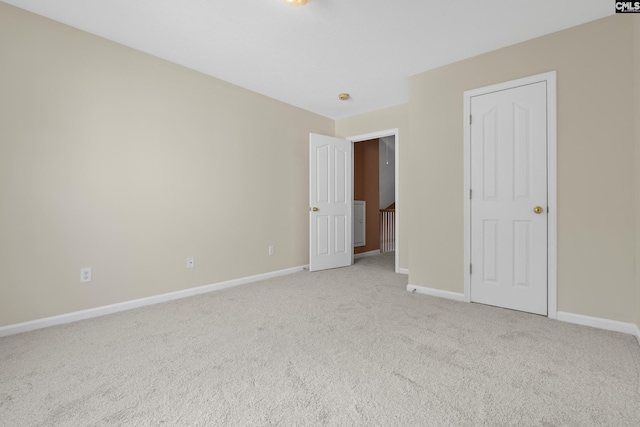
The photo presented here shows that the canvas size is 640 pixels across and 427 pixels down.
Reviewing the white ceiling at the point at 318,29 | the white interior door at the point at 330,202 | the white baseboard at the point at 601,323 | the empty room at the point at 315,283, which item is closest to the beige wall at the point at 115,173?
the empty room at the point at 315,283

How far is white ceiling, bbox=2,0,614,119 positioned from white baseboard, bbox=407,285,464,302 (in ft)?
7.73

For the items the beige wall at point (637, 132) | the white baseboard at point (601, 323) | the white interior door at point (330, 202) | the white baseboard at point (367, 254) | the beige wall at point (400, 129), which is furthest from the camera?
the white baseboard at point (367, 254)

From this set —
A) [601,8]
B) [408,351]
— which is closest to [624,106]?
[601,8]

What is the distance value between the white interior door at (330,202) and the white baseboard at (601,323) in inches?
115

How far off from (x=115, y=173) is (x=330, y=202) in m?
2.85

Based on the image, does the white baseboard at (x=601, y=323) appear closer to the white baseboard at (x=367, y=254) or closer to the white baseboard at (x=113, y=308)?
the white baseboard at (x=113, y=308)

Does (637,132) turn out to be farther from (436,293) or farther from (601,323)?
(436,293)

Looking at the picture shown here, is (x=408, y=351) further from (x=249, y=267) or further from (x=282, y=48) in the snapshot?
(x=282, y=48)

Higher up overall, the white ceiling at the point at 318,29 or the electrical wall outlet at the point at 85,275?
the white ceiling at the point at 318,29

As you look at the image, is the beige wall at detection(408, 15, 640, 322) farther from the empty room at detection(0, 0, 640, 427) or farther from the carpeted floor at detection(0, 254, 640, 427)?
the carpeted floor at detection(0, 254, 640, 427)

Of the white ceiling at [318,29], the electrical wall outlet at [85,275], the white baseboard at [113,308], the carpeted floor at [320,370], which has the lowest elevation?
the carpeted floor at [320,370]

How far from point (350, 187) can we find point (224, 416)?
13.5 ft

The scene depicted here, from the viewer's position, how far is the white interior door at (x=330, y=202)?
4.59 metres

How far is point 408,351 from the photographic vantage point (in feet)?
6.50
